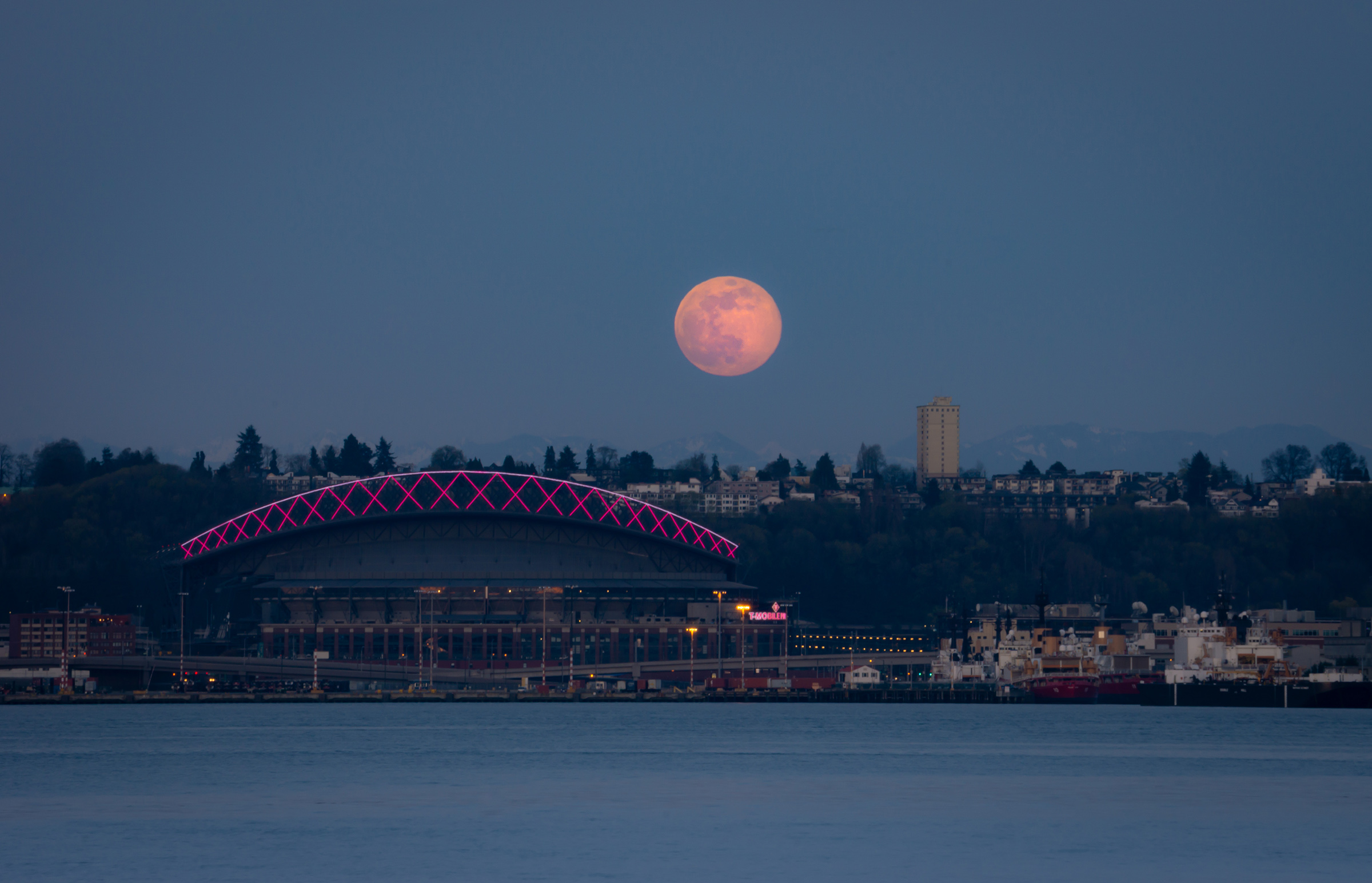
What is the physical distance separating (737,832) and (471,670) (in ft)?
421

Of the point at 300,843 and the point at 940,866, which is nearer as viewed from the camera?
the point at 940,866

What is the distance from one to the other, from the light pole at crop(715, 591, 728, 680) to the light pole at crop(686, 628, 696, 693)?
2.64m

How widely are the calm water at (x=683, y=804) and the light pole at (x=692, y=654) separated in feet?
224

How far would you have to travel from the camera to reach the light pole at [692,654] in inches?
7515

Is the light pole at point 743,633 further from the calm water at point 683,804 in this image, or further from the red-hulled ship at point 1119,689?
the calm water at point 683,804

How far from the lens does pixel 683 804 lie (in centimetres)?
6956

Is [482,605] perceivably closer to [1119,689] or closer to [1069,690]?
[1069,690]

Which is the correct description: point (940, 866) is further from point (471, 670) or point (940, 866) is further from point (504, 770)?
point (471, 670)

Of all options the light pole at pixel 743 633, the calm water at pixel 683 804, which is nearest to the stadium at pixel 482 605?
the light pole at pixel 743 633

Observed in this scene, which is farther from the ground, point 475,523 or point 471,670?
point 475,523

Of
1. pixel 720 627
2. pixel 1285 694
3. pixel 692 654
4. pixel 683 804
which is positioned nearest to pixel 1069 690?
pixel 1285 694

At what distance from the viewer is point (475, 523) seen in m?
199

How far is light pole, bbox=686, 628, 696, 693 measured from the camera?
190875 mm

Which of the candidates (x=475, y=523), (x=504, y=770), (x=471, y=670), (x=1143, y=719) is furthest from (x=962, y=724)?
(x=475, y=523)
